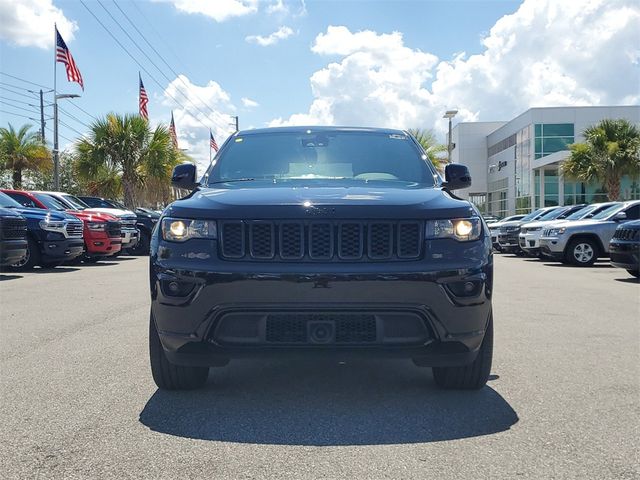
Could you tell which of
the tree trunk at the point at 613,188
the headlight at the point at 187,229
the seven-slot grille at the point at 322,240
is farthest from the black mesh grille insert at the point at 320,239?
the tree trunk at the point at 613,188

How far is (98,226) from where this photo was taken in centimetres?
1634

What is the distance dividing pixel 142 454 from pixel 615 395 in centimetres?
290

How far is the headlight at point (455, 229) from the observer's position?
369cm

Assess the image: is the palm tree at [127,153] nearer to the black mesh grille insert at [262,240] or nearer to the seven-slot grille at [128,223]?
the seven-slot grille at [128,223]

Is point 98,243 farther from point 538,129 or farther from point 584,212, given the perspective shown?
point 538,129

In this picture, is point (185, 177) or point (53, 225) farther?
point (53, 225)

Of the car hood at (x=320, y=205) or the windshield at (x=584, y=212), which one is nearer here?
the car hood at (x=320, y=205)

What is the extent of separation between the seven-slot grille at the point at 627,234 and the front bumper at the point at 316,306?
9112 mm

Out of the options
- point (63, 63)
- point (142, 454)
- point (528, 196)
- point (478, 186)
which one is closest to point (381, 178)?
point (142, 454)

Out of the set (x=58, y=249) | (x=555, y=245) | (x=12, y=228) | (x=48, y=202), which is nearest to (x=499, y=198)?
(x=555, y=245)

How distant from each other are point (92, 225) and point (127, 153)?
49.2 feet

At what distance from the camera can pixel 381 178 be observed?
192 inches

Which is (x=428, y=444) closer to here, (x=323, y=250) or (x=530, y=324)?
(x=323, y=250)

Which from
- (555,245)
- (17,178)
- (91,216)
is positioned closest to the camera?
(91,216)
